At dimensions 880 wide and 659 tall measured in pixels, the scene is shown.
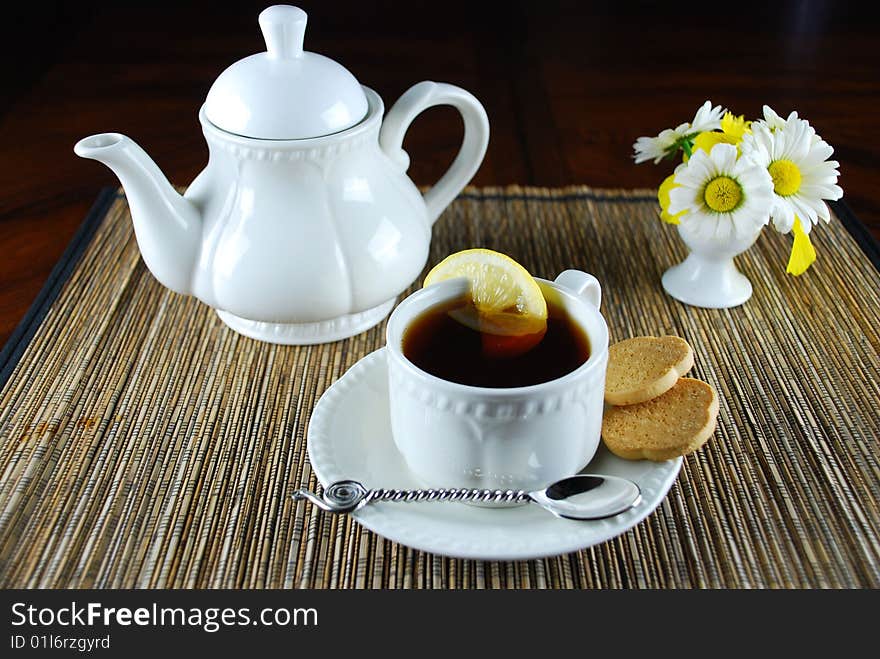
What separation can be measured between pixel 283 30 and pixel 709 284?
0.52 metres

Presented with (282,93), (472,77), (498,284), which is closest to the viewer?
(498,284)

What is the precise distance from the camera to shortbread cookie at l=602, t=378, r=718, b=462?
2.22 ft

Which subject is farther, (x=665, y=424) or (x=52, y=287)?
(x=52, y=287)

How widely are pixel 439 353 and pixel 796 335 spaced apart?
44cm

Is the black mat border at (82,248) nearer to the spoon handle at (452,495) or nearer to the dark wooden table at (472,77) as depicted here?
the dark wooden table at (472,77)

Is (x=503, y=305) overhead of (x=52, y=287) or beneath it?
overhead

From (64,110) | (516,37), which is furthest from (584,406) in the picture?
(516,37)

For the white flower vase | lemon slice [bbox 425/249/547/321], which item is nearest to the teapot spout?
lemon slice [bbox 425/249/547/321]

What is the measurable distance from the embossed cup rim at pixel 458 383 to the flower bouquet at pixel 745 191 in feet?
1.05

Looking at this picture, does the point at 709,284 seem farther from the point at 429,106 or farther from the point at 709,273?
the point at 429,106

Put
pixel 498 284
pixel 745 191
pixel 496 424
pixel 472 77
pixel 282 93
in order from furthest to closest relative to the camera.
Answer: pixel 472 77, pixel 745 191, pixel 282 93, pixel 498 284, pixel 496 424

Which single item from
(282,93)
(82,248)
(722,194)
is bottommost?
(82,248)

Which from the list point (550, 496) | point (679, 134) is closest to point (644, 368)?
point (550, 496)

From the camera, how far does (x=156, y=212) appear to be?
0.85 metres
